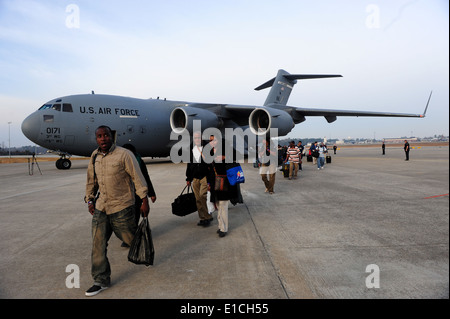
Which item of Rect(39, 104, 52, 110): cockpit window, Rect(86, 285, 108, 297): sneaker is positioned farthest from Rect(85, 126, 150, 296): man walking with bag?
Rect(39, 104, 52, 110): cockpit window

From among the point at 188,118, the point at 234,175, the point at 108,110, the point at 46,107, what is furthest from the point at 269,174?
the point at 46,107

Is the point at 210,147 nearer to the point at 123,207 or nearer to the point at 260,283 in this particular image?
the point at 123,207

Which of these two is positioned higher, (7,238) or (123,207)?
(123,207)

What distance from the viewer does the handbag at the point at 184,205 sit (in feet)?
14.8

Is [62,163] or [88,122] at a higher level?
[88,122]

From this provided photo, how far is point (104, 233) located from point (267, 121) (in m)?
11.3

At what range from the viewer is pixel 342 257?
11.0ft

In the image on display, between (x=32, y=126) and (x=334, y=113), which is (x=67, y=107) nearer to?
(x=32, y=126)

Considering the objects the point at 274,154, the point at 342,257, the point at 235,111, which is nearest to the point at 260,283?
the point at 342,257

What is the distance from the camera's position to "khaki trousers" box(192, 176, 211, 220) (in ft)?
15.8

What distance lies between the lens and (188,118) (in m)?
12.7

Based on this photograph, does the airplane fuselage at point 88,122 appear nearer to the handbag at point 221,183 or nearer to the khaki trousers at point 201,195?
the khaki trousers at point 201,195

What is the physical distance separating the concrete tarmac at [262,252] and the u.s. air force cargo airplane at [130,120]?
7.17m
